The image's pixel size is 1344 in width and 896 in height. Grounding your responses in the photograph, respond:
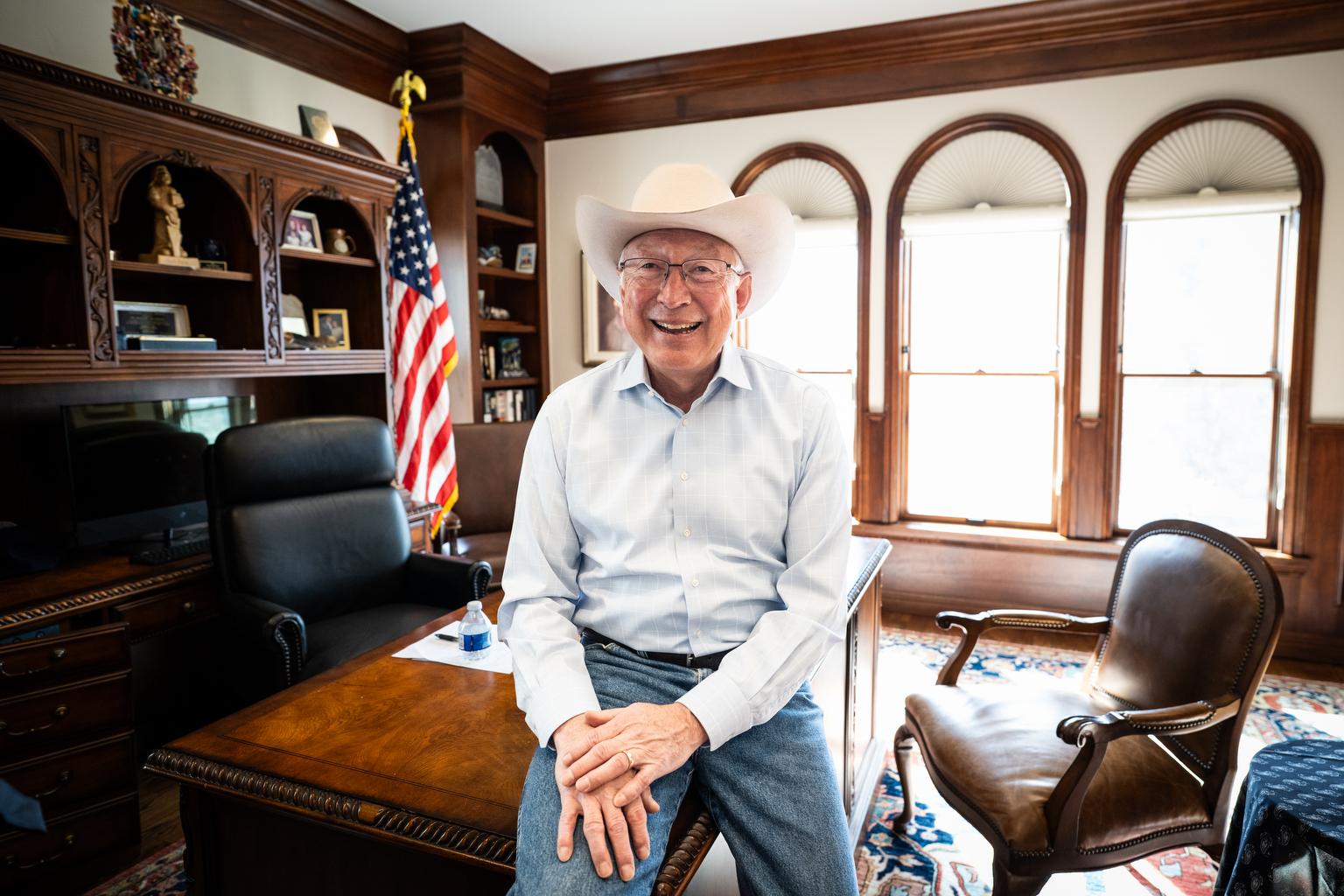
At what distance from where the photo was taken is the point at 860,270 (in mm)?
4367

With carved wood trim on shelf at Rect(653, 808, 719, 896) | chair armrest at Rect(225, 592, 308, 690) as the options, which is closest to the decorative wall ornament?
chair armrest at Rect(225, 592, 308, 690)

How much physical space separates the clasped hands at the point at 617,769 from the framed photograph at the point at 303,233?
2.85m

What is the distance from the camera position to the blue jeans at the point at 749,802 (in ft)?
3.51

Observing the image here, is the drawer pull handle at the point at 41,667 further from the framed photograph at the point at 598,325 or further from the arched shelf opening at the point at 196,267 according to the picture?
the framed photograph at the point at 598,325

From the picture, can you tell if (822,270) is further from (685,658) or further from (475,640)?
(685,658)

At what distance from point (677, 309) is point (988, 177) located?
133 inches

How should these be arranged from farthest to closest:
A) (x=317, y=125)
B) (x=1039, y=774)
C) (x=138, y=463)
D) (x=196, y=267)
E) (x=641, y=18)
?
1. (x=641, y=18)
2. (x=317, y=125)
3. (x=196, y=267)
4. (x=138, y=463)
5. (x=1039, y=774)

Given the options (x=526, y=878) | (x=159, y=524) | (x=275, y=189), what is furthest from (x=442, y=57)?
(x=526, y=878)

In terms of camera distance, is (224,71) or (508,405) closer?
(224,71)

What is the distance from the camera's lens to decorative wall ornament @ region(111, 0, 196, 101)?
2.61 metres

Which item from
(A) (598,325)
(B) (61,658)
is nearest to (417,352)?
(A) (598,325)

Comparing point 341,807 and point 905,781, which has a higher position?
point 341,807

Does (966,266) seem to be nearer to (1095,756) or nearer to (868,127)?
(868,127)

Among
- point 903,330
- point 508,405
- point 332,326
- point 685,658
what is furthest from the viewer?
point 508,405
